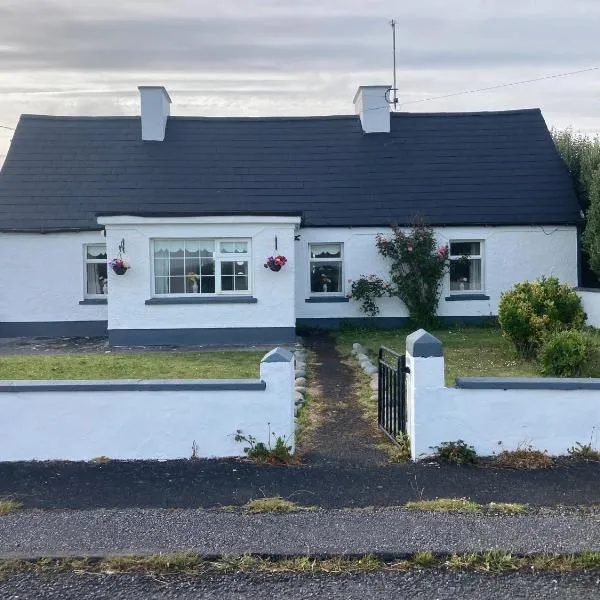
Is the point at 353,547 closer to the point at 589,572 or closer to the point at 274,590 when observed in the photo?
the point at 274,590

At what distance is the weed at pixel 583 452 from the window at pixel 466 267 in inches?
494

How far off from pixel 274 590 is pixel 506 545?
1735mm

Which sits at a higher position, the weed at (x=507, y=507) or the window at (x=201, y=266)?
the window at (x=201, y=266)

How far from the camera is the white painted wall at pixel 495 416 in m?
8.23

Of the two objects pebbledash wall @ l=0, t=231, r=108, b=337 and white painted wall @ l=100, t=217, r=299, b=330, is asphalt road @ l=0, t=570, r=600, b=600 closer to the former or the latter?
white painted wall @ l=100, t=217, r=299, b=330

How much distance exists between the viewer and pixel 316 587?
5.36 metres

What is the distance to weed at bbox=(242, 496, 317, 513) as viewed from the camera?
265 inches

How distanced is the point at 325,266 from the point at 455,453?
41.9 feet

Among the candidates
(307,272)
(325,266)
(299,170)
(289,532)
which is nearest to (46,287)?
(307,272)

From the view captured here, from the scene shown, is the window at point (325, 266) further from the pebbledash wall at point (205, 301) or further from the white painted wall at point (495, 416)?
the white painted wall at point (495, 416)

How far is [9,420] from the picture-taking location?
8.30m

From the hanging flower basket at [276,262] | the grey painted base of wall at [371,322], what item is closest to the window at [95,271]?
the grey painted base of wall at [371,322]

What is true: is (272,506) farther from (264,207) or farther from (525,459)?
(264,207)

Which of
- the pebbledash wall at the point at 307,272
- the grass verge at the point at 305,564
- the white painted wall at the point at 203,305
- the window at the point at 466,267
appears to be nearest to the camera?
the grass verge at the point at 305,564
